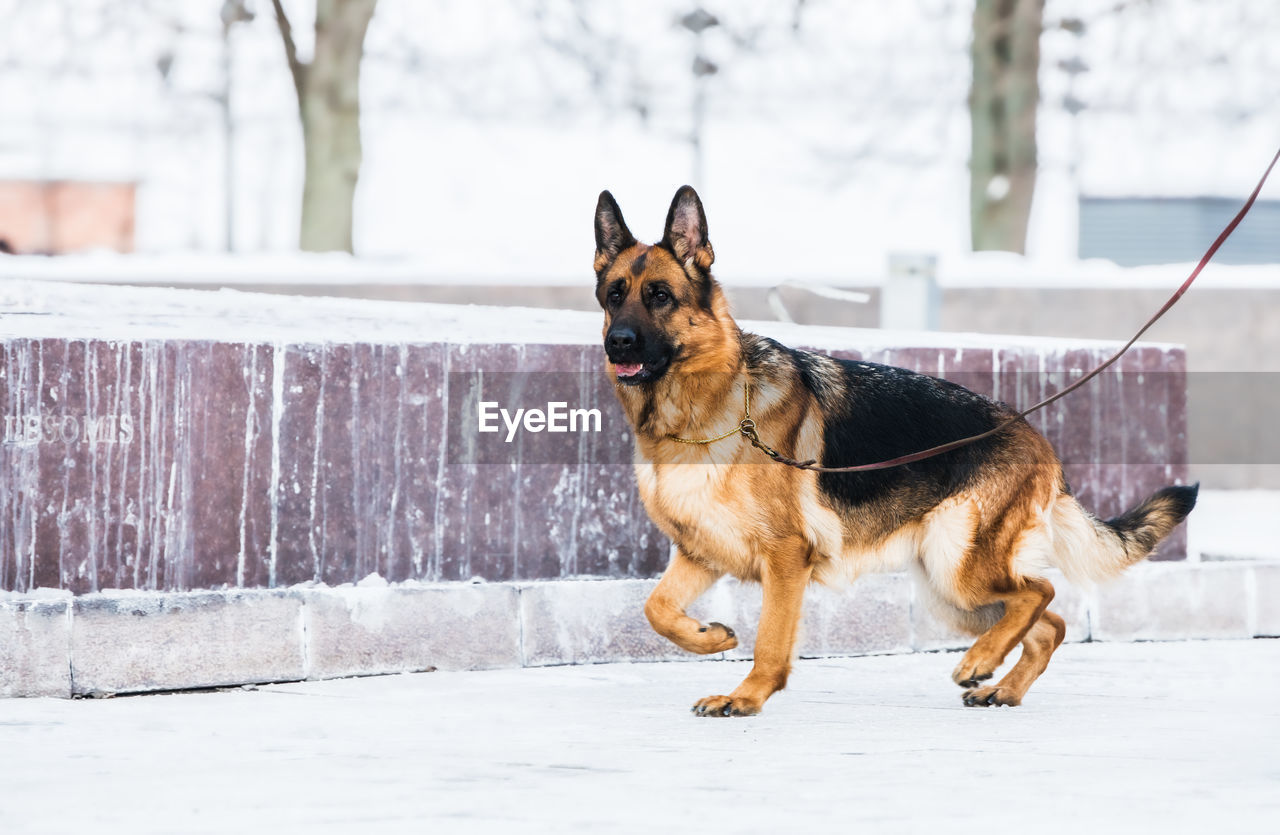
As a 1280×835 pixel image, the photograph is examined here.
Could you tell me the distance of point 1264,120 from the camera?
86.4 ft

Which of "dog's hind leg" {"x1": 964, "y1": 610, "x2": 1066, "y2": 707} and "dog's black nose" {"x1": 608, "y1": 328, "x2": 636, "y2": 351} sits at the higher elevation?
"dog's black nose" {"x1": 608, "y1": 328, "x2": 636, "y2": 351}

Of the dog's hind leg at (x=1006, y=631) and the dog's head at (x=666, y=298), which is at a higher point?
the dog's head at (x=666, y=298)

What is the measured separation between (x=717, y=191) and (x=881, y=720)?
2675cm

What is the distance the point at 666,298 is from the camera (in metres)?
6.02

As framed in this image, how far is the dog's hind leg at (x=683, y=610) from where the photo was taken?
6.27 meters

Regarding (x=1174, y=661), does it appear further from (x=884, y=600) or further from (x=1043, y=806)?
(x=1043, y=806)

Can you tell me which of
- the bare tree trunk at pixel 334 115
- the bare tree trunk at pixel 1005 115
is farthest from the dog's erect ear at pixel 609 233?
the bare tree trunk at pixel 1005 115

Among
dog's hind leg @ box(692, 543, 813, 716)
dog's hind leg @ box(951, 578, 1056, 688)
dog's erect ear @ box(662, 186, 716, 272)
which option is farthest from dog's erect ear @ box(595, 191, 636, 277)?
dog's hind leg @ box(951, 578, 1056, 688)

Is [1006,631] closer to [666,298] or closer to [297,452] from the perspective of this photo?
[666,298]

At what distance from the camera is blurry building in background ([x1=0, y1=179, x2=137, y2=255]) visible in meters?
37.4

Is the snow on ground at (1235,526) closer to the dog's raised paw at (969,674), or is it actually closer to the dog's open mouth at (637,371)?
the dog's raised paw at (969,674)

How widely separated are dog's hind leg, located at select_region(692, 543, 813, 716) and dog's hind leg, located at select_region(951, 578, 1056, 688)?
0.72m

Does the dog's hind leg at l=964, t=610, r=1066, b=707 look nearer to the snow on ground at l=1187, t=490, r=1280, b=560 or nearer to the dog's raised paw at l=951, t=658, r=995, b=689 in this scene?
the dog's raised paw at l=951, t=658, r=995, b=689

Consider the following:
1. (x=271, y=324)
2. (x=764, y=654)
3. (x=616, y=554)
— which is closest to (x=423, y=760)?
(x=764, y=654)
